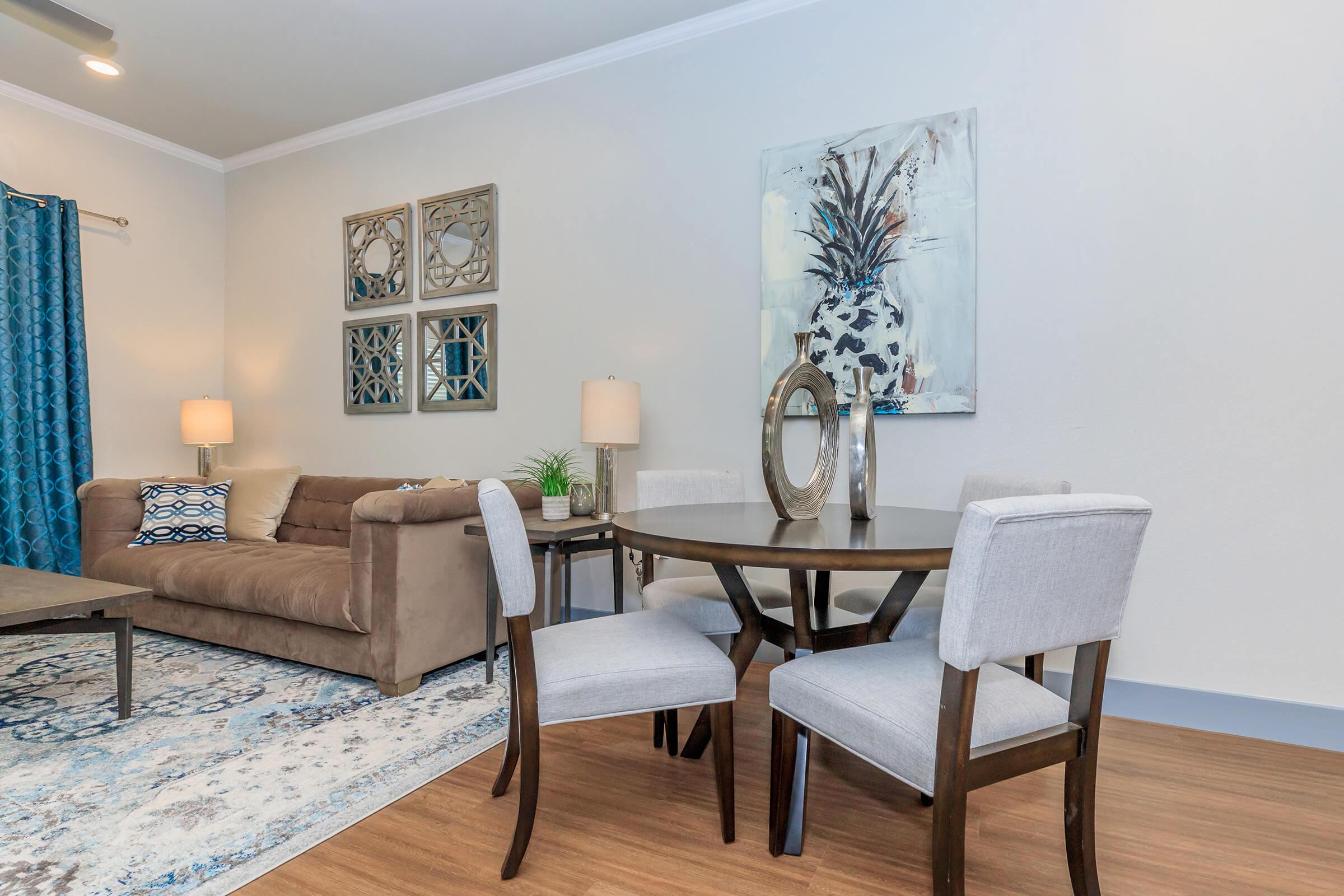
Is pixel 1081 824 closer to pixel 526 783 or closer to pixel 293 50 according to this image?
pixel 526 783

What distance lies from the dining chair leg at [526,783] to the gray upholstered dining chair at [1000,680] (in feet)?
1.87

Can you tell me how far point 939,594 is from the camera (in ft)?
7.66

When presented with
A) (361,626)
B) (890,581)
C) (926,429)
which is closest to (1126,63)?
(926,429)

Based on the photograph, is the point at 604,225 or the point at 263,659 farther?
the point at 604,225

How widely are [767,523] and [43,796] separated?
2054 millimetres

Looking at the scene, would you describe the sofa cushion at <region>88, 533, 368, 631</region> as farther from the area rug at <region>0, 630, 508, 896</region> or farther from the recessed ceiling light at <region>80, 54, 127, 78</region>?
the recessed ceiling light at <region>80, 54, 127, 78</region>

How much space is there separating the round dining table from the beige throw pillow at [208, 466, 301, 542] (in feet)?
8.17

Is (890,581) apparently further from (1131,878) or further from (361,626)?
(361,626)

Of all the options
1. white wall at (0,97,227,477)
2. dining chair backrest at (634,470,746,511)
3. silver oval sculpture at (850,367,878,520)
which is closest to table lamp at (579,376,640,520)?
dining chair backrest at (634,470,746,511)

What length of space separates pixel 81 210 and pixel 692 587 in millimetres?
4457

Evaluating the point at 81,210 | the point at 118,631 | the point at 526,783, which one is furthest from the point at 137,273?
the point at 526,783

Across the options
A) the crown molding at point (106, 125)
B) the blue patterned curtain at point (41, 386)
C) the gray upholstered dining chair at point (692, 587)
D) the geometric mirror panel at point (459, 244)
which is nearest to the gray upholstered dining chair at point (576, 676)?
the gray upholstered dining chair at point (692, 587)

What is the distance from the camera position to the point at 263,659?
316 centimetres

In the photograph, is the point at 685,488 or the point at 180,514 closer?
the point at 685,488
